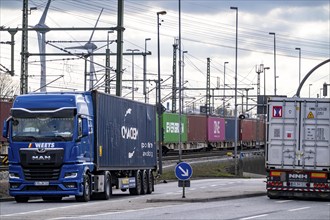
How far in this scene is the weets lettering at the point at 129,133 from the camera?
34312 millimetres

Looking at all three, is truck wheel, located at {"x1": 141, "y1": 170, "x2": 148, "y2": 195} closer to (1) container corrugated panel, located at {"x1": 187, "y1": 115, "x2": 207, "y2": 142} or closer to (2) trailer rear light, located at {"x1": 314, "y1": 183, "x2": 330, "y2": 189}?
(2) trailer rear light, located at {"x1": 314, "y1": 183, "x2": 330, "y2": 189}

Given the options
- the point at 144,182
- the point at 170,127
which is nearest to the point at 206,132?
the point at 170,127

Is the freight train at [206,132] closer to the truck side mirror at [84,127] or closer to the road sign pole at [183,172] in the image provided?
the road sign pole at [183,172]

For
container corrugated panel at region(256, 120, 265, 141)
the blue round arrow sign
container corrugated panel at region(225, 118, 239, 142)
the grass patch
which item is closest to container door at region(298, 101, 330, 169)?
the blue round arrow sign

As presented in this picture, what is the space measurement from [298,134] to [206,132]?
191ft

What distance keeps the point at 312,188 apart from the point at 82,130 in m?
8.26

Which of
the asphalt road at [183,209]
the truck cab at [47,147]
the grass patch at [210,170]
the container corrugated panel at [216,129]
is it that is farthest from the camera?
the container corrugated panel at [216,129]

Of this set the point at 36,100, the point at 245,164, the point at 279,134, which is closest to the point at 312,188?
the point at 279,134

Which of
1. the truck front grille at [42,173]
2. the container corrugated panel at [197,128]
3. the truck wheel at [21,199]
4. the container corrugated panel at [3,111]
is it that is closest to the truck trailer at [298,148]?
the truck front grille at [42,173]

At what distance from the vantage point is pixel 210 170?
65.8 m

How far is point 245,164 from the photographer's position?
80.2 m

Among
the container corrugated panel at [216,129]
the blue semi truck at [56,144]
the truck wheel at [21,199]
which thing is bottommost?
the truck wheel at [21,199]

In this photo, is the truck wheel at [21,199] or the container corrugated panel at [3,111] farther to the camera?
the container corrugated panel at [3,111]

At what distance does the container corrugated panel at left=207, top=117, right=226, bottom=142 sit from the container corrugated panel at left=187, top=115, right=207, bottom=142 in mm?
726
